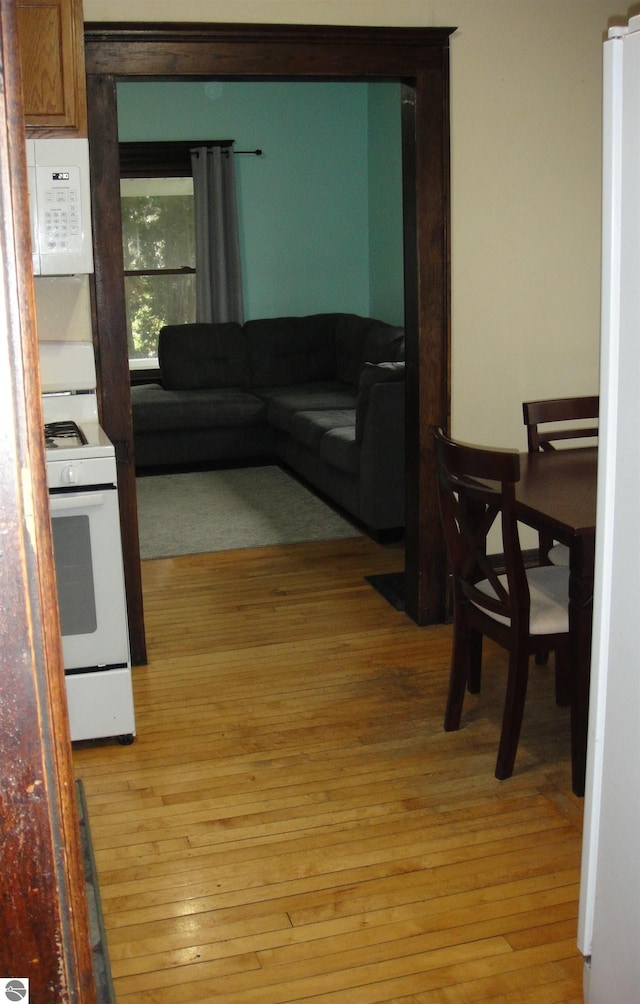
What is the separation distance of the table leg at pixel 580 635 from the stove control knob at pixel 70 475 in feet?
4.58

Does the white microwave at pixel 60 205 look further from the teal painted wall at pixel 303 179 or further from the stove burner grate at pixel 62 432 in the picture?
the teal painted wall at pixel 303 179

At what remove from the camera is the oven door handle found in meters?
2.85

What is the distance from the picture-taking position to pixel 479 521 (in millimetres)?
2842

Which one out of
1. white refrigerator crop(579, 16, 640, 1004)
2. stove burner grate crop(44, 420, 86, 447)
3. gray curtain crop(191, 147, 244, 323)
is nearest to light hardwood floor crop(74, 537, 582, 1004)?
white refrigerator crop(579, 16, 640, 1004)

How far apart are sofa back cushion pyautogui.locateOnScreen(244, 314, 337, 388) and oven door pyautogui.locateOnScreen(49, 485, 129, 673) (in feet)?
15.1

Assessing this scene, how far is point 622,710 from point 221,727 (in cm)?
172

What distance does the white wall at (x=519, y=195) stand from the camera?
3.67 meters

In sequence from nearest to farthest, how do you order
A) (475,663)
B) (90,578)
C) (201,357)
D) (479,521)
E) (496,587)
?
1. (496,587)
2. (479,521)
3. (90,578)
4. (475,663)
5. (201,357)

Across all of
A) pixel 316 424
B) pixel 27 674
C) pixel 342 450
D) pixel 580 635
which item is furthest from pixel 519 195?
pixel 27 674

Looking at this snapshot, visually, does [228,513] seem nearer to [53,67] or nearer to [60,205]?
[60,205]

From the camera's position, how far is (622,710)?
172 cm

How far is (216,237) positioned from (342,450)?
3036 mm

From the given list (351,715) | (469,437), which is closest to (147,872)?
(351,715)

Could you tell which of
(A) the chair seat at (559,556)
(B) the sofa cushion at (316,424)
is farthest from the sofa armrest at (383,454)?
(A) the chair seat at (559,556)
